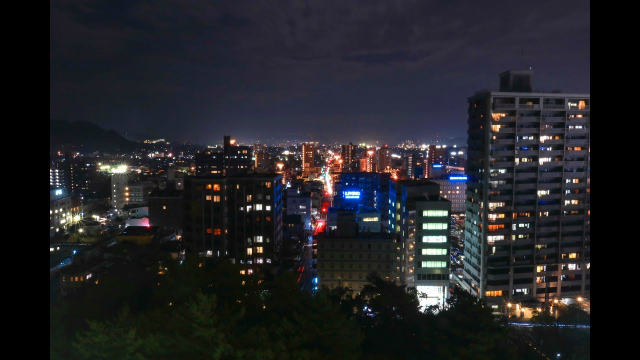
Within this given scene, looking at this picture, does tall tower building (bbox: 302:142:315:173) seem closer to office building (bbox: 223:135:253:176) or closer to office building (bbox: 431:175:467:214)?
office building (bbox: 223:135:253:176)

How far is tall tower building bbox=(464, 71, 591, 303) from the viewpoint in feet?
37.4

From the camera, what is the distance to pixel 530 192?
11648 millimetres

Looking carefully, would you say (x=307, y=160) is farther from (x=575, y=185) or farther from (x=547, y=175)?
(x=575, y=185)

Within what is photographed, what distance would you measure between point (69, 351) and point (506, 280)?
11.3 metres

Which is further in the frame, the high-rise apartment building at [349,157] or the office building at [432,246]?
the high-rise apartment building at [349,157]

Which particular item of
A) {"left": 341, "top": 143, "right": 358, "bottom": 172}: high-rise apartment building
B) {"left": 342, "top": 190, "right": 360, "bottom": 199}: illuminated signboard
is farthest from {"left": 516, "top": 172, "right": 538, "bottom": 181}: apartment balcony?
{"left": 341, "top": 143, "right": 358, "bottom": 172}: high-rise apartment building

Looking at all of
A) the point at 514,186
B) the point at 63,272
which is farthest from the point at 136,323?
the point at 514,186

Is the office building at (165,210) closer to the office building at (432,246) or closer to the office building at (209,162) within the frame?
the office building at (209,162)

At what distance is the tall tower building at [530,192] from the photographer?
1141cm

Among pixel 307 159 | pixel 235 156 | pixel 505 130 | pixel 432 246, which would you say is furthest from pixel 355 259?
pixel 307 159

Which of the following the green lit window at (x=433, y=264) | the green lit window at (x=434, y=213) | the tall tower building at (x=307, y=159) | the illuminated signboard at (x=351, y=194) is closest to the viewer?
the green lit window at (x=434, y=213)

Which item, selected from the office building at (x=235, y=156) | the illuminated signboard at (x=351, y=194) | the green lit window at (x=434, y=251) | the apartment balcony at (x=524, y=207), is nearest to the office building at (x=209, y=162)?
the office building at (x=235, y=156)
